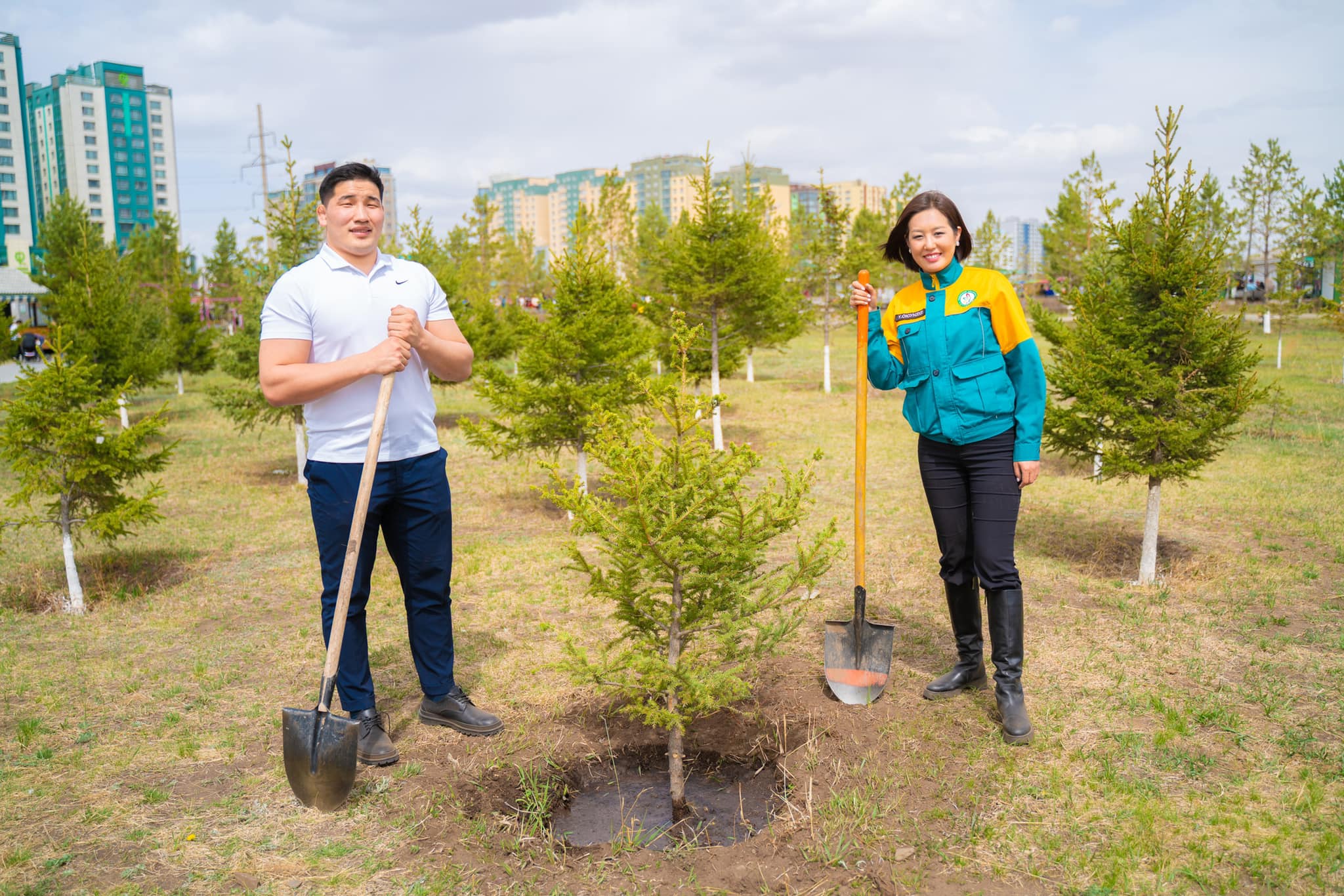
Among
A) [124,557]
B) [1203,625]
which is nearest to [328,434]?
[1203,625]

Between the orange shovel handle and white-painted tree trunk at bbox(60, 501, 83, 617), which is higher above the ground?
the orange shovel handle

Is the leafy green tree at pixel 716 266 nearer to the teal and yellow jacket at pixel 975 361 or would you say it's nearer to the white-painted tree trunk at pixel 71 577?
the white-painted tree trunk at pixel 71 577

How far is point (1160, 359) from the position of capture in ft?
22.1

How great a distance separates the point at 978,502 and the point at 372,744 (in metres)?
2.94

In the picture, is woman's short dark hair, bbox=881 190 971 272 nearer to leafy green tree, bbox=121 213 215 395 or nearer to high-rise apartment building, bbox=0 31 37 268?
leafy green tree, bbox=121 213 215 395

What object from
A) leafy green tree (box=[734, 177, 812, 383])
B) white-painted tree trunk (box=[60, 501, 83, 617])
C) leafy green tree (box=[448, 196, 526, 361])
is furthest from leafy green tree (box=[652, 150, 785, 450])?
white-painted tree trunk (box=[60, 501, 83, 617])

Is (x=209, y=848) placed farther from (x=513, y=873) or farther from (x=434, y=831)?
(x=513, y=873)

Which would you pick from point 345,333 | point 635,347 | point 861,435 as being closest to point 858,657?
point 861,435

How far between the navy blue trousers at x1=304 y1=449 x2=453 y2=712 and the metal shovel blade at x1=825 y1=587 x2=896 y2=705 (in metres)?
1.89

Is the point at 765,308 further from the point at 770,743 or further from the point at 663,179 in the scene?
the point at 663,179

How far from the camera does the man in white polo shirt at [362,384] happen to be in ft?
11.3

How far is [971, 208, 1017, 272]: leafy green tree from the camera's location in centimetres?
2900

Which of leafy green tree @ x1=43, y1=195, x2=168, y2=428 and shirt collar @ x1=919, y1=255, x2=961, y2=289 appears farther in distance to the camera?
leafy green tree @ x1=43, y1=195, x2=168, y2=428

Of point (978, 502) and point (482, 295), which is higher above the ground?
point (482, 295)
